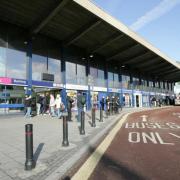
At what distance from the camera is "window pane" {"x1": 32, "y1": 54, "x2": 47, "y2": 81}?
2225 cm

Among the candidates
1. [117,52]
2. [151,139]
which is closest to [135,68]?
[117,52]

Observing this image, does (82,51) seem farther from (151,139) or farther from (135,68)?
(151,139)

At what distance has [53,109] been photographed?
60.6ft

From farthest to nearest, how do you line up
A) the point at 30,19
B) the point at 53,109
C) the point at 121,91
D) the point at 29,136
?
the point at 121,91
the point at 30,19
the point at 53,109
the point at 29,136

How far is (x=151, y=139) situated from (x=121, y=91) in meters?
28.8

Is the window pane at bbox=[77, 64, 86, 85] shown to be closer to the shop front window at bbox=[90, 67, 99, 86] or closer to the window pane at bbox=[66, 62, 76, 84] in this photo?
the window pane at bbox=[66, 62, 76, 84]

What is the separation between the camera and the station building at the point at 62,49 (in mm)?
19594

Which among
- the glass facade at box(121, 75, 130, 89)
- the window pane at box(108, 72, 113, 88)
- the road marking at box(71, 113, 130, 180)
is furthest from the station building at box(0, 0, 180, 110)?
the road marking at box(71, 113, 130, 180)

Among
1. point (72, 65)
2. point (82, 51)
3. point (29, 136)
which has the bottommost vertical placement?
point (29, 136)

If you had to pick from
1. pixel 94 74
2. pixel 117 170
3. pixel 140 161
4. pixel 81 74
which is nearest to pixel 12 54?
pixel 81 74

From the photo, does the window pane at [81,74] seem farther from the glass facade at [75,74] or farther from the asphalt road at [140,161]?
the asphalt road at [140,161]

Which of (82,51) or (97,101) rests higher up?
(82,51)

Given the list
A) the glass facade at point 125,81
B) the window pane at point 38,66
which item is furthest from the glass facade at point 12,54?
the glass facade at point 125,81

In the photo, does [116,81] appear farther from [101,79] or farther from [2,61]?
[2,61]
